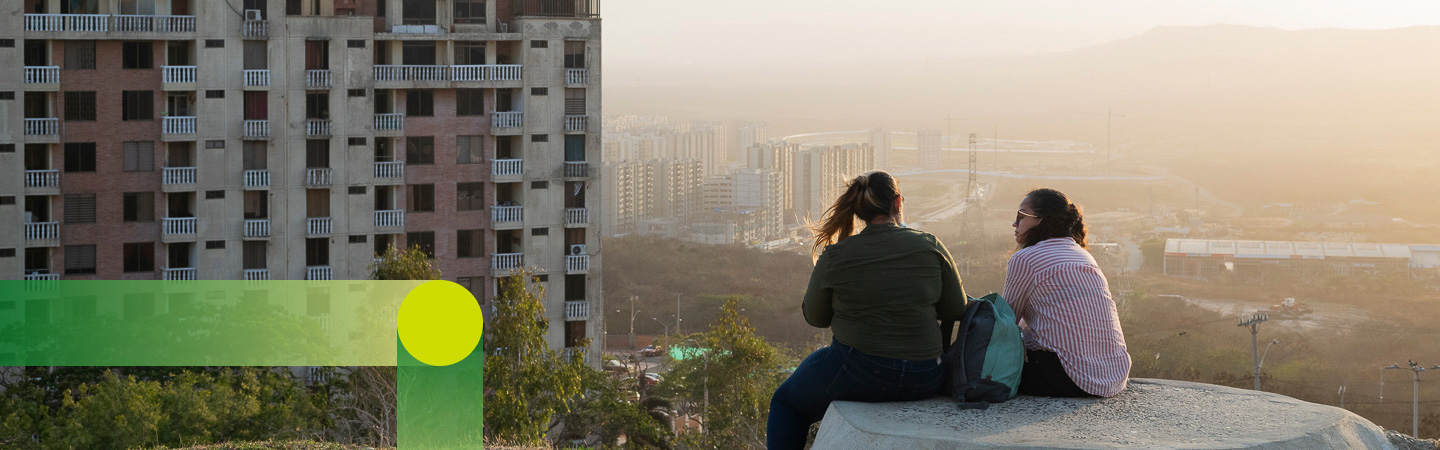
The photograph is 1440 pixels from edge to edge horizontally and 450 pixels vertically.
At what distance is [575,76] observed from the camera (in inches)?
1174

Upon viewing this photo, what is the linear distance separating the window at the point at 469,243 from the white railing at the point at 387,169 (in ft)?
7.16

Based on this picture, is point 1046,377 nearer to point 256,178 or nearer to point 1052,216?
point 1052,216

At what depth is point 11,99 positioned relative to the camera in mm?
26859

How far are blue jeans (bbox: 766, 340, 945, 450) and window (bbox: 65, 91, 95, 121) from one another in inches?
1054

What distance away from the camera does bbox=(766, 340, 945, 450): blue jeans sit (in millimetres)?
5395

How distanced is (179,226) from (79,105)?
3.53 meters

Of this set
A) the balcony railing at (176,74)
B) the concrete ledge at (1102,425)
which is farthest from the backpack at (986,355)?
the balcony railing at (176,74)

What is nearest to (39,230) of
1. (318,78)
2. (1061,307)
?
(318,78)

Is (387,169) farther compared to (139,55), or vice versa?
(387,169)

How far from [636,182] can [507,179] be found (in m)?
45.4

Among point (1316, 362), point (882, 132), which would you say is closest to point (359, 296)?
point (1316, 362)

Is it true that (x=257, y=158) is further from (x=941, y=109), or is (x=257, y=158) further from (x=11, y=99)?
(x=941, y=109)

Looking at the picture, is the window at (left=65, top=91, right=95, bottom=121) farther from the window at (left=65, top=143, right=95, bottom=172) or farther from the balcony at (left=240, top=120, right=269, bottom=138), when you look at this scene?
the balcony at (left=240, top=120, right=269, bottom=138)

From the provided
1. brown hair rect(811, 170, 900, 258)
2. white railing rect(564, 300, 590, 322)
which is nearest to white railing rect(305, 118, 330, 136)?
white railing rect(564, 300, 590, 322)
